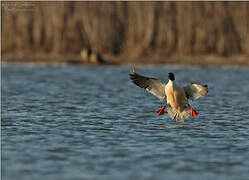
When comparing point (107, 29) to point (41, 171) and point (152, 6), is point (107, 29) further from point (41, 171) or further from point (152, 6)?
point (41, 171)

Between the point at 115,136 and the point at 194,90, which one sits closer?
the point at 115,136

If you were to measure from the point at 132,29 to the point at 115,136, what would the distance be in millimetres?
18582

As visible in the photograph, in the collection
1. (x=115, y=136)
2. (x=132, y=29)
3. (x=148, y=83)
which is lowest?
(x=115, y=136)

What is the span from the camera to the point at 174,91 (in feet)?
37.7

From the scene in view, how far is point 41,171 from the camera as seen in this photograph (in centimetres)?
757

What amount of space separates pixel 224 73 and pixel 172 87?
14.8 m

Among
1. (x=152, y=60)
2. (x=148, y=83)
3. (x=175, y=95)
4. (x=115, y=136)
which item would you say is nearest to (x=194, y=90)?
(x=175, y=95)

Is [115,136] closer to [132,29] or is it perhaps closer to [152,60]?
[132,29]

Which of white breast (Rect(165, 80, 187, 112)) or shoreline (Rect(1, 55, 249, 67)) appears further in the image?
shoreline (Rect(1, 55, 249, 67))

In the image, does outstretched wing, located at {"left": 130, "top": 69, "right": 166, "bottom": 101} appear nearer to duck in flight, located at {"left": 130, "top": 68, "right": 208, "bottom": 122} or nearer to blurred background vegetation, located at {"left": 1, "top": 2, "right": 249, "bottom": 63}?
duck in flight, located at {"left": 130, "top": 68, "right": 208, "bottom": 122}

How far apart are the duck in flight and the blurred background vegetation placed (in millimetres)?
15969

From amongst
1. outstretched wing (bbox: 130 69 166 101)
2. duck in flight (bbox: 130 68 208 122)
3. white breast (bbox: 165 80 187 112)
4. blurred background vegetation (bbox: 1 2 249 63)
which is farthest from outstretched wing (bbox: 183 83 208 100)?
blurred background vegetation (bbox: 1 2 249 63)

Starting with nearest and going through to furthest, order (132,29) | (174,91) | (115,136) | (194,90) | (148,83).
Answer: (115,136), (174,91), (148,83), (194,90), (132,29)

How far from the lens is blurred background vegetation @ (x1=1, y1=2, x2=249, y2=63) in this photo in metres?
28.0
